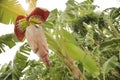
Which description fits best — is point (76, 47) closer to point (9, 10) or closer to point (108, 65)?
point (108, 65)

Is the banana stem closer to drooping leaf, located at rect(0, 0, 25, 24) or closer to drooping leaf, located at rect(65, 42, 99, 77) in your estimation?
drooping leaf, located at rect(65, 42, 99, 77)

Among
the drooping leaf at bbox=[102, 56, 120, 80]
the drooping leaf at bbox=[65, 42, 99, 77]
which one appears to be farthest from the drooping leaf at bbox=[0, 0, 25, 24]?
the drooping leaf at bbox=[102, 56, 120, 80]

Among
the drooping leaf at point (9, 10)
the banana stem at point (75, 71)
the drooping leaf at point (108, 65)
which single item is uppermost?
the drooping leaf at point (9, 10)

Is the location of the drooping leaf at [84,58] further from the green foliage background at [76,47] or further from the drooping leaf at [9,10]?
the drooping leaf at [9,10]

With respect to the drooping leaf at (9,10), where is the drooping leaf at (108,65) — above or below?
below

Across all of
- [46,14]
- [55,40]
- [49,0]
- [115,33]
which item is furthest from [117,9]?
[46,14]

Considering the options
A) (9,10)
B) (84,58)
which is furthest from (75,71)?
(9,10)

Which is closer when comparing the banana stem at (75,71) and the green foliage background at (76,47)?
the banana stem at (75,71)

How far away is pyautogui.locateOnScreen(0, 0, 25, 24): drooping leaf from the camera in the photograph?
2.11 meters

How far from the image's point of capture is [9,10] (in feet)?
7.43

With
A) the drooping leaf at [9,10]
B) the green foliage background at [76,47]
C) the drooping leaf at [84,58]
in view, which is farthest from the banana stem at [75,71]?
the drooping leaf at [9,10]

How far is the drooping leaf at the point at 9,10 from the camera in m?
2.11

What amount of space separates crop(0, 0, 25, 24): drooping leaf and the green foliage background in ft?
0.08

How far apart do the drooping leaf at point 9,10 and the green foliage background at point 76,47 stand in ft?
0.08
